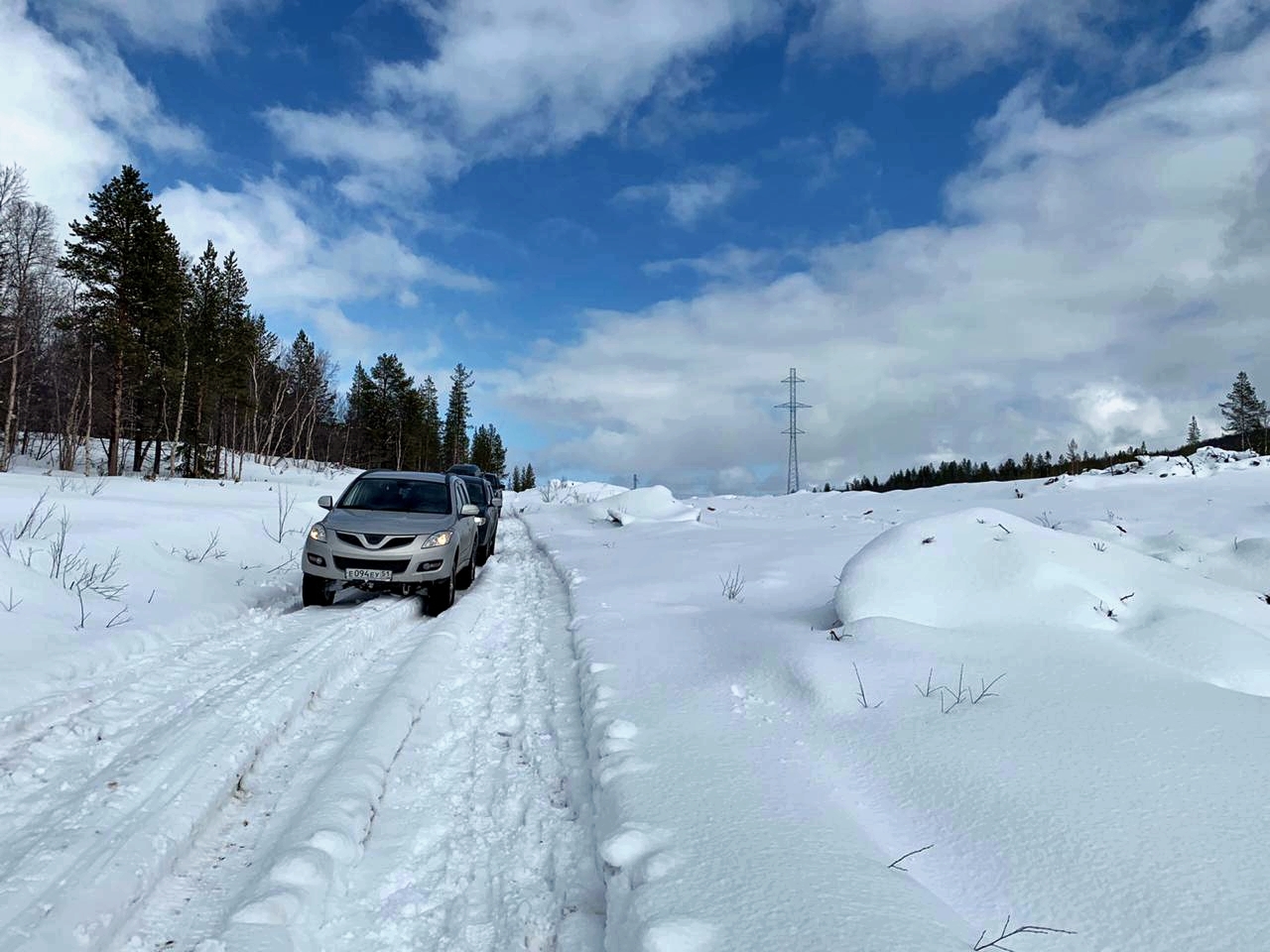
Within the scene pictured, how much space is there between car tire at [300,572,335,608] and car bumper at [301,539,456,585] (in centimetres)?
10

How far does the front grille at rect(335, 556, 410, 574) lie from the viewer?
7.59 metres

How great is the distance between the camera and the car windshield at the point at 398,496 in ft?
29.4

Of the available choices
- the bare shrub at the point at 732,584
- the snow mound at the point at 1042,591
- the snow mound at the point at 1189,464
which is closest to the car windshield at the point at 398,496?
the bare shrub at the point at 732,584

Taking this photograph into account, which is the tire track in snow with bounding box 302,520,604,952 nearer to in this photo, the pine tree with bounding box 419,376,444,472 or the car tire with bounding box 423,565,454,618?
the car tire with bounding box 423,565,454,618

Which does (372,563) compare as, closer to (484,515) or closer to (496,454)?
(484,515)

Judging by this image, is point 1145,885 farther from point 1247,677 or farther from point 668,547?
point 668,547

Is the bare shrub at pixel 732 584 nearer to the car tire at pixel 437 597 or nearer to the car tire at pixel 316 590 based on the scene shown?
the car tire at pixel 437 597

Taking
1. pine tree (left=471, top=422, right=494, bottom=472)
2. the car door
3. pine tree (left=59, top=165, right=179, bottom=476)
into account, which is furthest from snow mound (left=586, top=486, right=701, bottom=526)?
pine tree (left=471, top=422, right=494, bottom=472)

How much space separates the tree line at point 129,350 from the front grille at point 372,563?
86.4ft

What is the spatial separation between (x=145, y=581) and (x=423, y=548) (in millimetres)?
3289

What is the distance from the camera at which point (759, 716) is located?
3812 mm

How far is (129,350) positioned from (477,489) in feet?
68.4

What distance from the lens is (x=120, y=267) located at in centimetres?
2662

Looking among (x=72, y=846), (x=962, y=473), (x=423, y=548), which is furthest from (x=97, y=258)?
(x=962, y=473)
